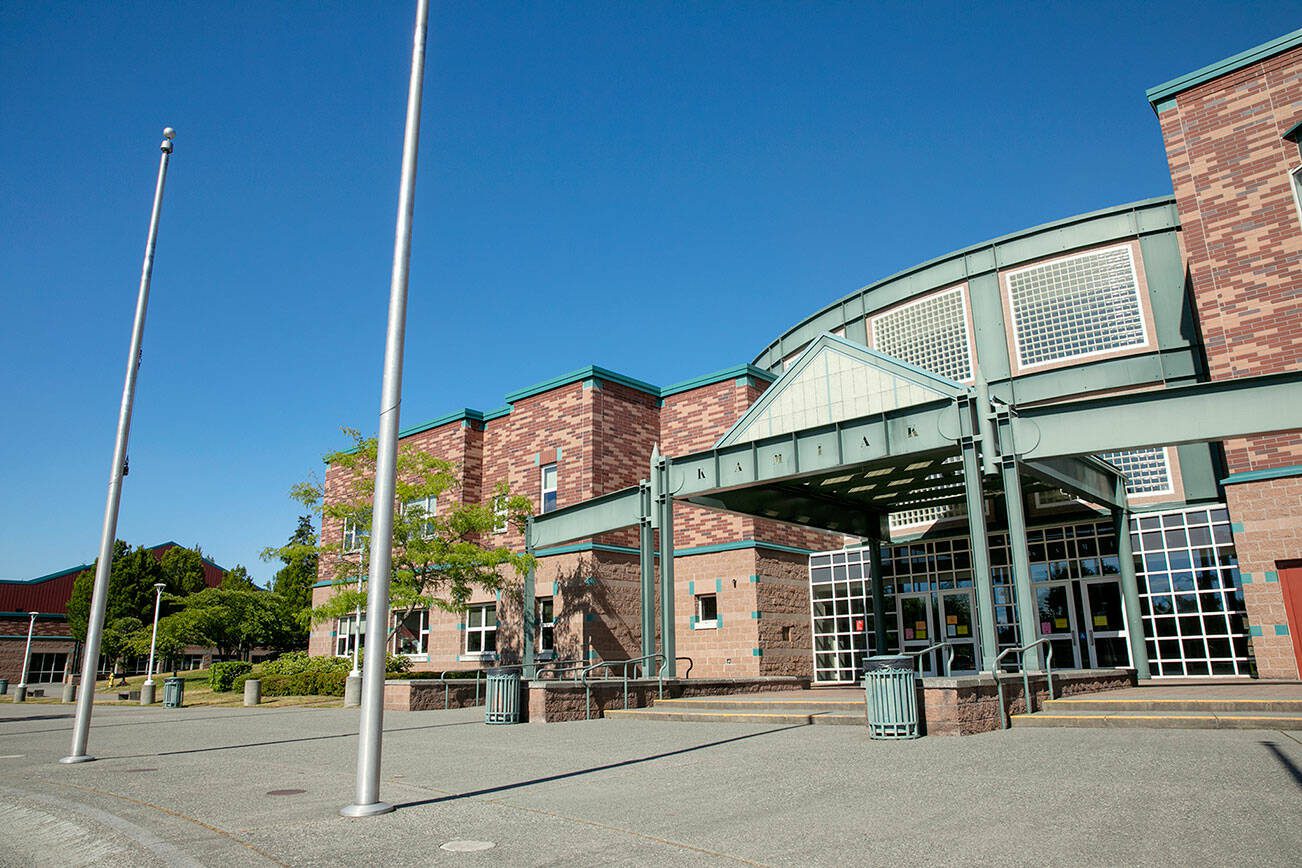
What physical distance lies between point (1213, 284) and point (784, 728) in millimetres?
15381

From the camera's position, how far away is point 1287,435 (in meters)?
18.6

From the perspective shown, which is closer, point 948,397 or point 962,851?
point 962,851

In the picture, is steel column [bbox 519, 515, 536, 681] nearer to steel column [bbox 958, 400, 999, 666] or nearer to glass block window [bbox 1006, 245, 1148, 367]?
steel column [bbox 958, 400, 999, 666]

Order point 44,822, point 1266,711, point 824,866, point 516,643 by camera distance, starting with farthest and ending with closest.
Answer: point 516,643 → point 1266,711 → point 44,822 → point 824,866

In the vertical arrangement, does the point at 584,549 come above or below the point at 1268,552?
above

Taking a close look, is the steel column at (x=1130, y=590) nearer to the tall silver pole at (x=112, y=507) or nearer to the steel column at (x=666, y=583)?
the steel column at (x=666, y=583)

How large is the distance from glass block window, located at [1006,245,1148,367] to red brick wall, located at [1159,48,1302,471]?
3784 mm

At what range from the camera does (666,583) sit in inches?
766

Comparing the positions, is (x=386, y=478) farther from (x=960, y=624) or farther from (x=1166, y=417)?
(x=960, y=624)

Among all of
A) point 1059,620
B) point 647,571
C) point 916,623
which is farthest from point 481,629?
point 1059,620

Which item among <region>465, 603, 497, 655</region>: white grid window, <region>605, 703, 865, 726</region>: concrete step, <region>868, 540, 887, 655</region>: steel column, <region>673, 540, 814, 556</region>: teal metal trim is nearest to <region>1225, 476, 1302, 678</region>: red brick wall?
<region>868, 540, 887, 655</region>: steel column

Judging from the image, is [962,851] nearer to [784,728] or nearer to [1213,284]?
[784,728]

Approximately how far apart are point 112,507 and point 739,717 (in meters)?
10.7

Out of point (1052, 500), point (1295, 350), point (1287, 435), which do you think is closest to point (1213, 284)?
point (1295, 350)
